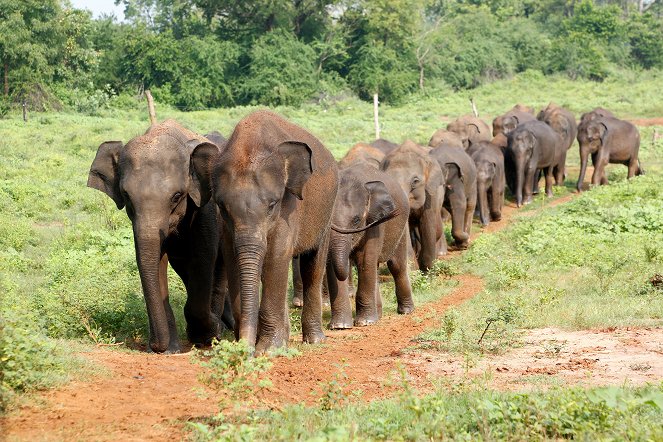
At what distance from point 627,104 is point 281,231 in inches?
1608

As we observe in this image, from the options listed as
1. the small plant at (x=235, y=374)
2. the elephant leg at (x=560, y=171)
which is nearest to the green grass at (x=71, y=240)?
the elephant leg at (x=560, y=171)

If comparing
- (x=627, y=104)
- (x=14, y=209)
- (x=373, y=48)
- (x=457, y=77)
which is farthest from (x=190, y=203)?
(x=457, y=77)

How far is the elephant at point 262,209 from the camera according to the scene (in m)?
8.54

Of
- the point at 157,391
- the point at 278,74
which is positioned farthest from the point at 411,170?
the point at 278,74

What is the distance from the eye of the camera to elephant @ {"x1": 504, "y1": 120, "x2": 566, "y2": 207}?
84.5 feet

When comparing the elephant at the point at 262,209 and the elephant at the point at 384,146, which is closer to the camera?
the elephant at the point at 262,209

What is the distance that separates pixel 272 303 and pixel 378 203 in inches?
140

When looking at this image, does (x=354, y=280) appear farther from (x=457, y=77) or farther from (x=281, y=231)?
(x=457, y=77)

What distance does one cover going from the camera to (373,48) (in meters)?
56.7

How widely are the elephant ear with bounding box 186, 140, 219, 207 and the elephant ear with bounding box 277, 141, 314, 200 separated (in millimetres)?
651

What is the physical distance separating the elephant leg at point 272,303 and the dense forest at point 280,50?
31.4m

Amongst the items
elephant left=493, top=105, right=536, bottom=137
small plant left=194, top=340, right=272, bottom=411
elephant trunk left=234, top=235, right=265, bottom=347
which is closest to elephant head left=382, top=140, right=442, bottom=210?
elephant trunk left=234, top=235, right=265, bottom=347

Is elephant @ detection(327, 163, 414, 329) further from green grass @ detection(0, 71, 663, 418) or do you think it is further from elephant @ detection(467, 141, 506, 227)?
elephant @ detection(467, 141, 506, 227)

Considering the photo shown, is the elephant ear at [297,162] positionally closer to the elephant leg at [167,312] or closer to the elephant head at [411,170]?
the elephant leg at [167,312]
